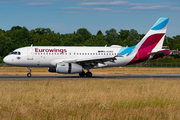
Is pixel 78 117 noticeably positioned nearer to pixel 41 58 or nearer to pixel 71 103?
pixel 71 103

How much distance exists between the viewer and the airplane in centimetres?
3359

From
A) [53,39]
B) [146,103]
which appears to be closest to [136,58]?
[146,103]

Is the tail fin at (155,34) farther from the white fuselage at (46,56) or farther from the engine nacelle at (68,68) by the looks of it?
the engine nacelle at (68,68)

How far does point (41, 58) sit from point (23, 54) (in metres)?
2.33

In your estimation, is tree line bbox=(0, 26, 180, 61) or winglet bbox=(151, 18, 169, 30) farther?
tree line bbox=(0, 26, 180, 61)

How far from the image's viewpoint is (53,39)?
468 ft

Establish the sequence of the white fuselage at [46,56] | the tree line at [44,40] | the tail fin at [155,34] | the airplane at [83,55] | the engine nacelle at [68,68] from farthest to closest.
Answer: the tree line at [44,40] → the tail fin at [155,34] → the white fuselage at [46,56] → the airplane at [83,55] → the engine nacelle at [68,68]

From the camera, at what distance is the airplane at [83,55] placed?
33.6 m

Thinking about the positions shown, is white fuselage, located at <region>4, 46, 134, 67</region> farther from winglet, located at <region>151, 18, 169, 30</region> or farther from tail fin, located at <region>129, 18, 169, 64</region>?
winglet, located at <region>151, 18, 169, 30</region>

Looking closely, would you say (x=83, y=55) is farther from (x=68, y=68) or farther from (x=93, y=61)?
(x=68, y=68)

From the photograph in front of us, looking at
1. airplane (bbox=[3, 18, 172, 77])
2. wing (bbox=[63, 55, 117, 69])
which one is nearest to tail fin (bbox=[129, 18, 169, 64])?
airplane (bbox=[3, 18, 172, 77])

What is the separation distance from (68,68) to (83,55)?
14.4 ft

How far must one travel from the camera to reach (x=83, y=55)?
1423 inches

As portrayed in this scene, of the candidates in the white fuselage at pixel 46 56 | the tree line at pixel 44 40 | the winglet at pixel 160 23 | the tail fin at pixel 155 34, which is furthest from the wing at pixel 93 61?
the tree line at pixel 44 40
